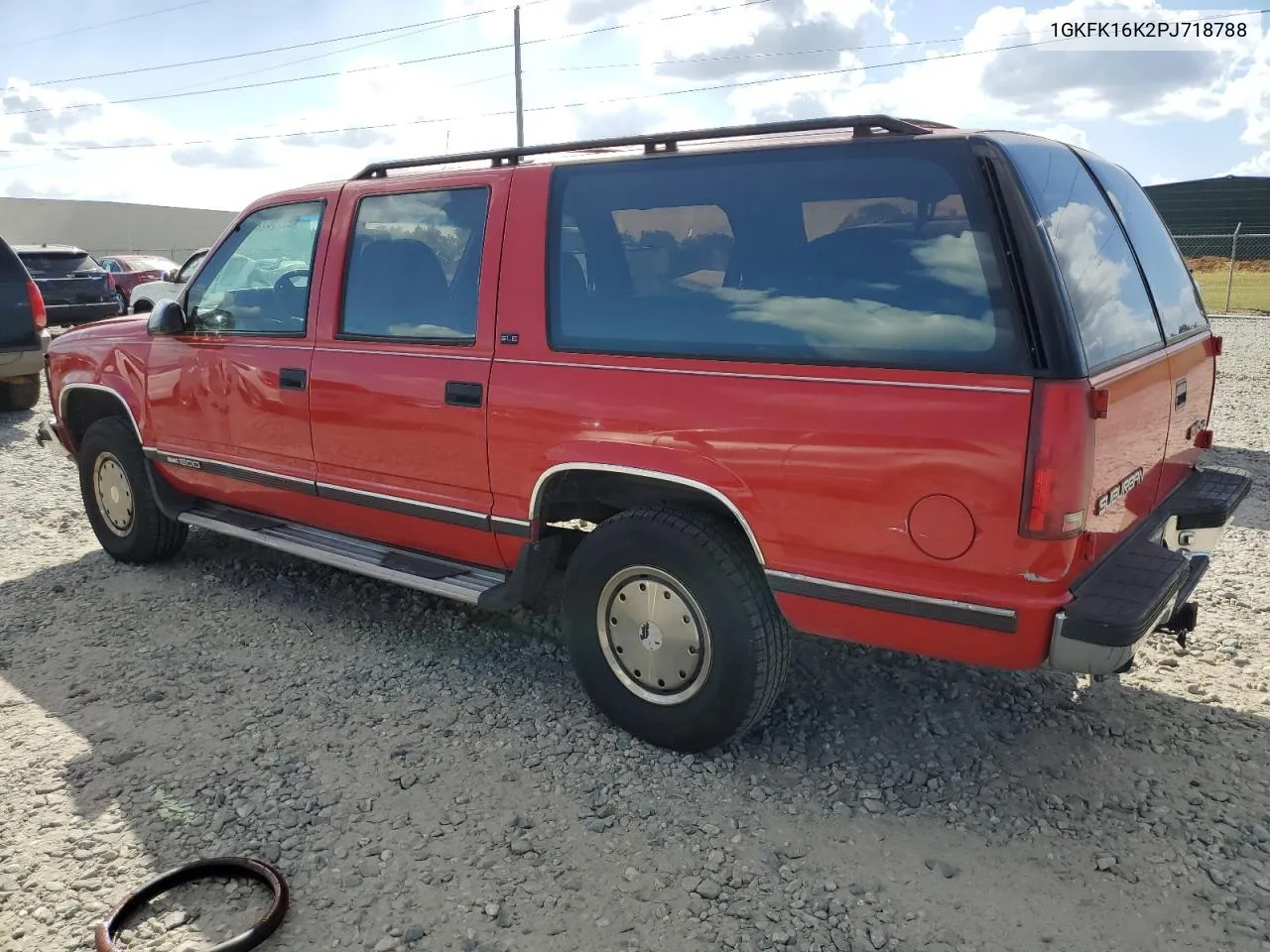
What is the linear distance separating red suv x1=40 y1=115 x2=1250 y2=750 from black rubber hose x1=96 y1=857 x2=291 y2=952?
1.24m

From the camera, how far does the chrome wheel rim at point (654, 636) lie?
133 inches

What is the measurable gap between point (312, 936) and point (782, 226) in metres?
2.46

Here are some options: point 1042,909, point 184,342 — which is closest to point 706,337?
point 1042,909

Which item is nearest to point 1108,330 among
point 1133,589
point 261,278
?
point 1133,589

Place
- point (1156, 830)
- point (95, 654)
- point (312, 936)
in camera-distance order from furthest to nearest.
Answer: point (95, 654)
point (1156, 830)
point (312, 936)

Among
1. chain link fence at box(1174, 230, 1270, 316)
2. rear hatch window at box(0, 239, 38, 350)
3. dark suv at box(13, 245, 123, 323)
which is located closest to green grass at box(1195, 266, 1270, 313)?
chain link fence at box(1174, 230, 1270, 316)

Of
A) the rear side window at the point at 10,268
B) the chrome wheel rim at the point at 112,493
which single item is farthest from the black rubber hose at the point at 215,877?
the rear side window at the point at 10,268

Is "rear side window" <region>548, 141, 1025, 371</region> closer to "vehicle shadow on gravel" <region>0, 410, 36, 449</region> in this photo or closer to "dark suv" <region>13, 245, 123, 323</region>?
"vehicle shadow on gravel" <region>0, 410, 36, 449</region>

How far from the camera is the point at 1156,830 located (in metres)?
3.05

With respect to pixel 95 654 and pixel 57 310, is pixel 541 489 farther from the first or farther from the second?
pixel 57 310

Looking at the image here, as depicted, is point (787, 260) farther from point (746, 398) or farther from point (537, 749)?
point (537, 749)

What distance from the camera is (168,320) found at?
4.88 metres

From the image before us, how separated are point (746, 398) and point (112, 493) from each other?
4216mm

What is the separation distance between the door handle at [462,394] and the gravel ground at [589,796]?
1.19 meters
